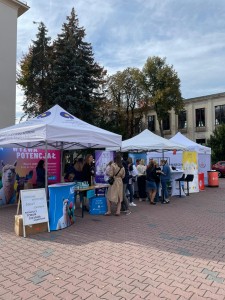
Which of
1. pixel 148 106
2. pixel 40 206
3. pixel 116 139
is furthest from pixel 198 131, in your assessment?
pixel 40 206

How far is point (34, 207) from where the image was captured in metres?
6.77

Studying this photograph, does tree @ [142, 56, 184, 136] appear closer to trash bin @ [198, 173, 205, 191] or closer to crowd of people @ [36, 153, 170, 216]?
trash bin @ [198, 173, 205, 191]

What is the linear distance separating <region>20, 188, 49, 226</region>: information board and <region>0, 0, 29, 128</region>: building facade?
17302 millimetres

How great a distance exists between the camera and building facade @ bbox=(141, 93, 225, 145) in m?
41.1

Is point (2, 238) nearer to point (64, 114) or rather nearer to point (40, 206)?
point (40, 206)

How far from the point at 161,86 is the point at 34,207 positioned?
36.2 m

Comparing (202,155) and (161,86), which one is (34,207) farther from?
(161,86)

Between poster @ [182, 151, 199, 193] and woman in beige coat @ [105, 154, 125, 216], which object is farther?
poster @ [182, 151, 199, 193]

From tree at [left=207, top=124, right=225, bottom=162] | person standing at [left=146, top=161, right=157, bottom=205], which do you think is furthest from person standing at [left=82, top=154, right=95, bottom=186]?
tree at [left=207, top=124, right=225, bottom=162]

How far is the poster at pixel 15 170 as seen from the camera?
35.9 feet

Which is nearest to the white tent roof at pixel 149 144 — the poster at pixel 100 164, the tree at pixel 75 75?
the poster at pixel 100 164

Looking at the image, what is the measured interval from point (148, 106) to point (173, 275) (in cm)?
4003

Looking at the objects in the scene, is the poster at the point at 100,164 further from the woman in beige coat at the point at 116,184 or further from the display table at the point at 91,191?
the woman in beige coat at the point at 116,184

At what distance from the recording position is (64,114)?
29.2ft
